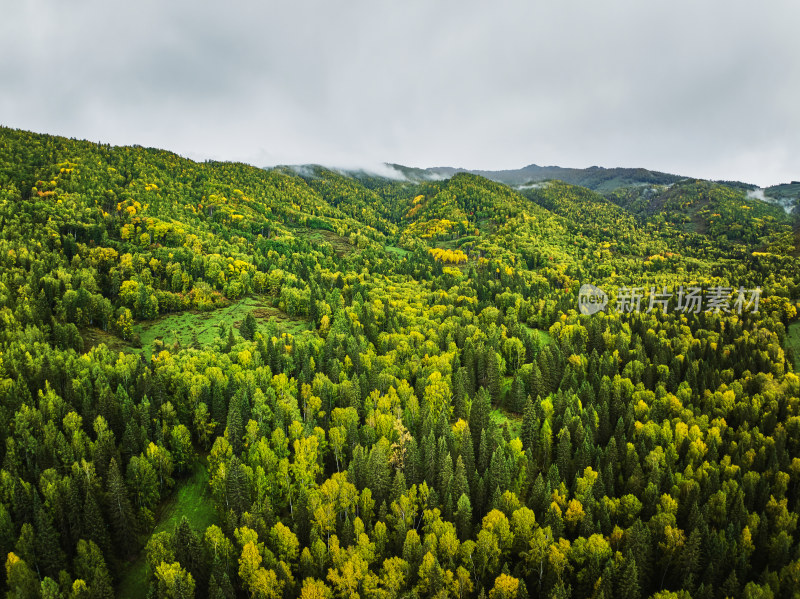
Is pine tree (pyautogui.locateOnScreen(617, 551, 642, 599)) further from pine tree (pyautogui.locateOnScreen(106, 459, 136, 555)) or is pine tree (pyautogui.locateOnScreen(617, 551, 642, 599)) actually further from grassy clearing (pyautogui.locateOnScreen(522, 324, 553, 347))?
grassy clearing (pyautogui.locateOnScreen(522, 324, 553, 347))

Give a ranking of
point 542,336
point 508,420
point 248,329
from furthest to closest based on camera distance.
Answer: point 542,336 → point 248,329 → point 508,420

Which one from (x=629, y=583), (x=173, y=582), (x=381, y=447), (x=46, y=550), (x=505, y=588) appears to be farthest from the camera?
(x=381, y=447)

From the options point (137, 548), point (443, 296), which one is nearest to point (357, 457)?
point (137, 548)

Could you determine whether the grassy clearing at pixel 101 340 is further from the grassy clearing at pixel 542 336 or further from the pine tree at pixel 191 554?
the grassy clearing at pixel 542 336

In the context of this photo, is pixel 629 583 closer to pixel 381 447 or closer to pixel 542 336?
pixel 381 447

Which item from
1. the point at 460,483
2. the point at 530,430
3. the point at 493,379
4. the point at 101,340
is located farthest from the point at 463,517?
the point at 101,340

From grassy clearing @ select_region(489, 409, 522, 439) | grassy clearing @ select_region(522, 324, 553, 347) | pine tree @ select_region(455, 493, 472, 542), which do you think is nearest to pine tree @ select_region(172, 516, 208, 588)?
pine tree @ select_region(455, 493, 472, 542)

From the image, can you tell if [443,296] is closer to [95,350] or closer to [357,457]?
[357,457]
